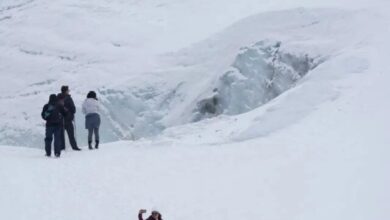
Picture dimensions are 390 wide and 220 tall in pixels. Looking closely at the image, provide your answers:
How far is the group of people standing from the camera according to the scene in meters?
18.3

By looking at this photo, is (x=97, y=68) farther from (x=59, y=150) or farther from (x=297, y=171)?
(x=297, y=171)

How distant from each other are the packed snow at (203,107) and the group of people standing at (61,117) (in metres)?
0.73

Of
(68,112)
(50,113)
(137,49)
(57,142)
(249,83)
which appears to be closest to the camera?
(50,113)

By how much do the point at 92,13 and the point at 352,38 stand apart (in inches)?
592

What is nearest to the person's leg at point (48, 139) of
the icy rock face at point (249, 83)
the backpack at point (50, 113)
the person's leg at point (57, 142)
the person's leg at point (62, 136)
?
the person's leg at point (57, 142)

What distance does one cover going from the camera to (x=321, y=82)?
66.4ft

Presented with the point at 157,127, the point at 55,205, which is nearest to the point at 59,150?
the point at 55,205

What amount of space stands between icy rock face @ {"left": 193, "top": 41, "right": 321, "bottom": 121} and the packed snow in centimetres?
4

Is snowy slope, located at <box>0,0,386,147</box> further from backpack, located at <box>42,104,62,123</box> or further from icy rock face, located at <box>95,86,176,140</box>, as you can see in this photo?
backpack, located at <box>42,104,62,123</box>

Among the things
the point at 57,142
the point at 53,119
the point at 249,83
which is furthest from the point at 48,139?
the point at 249,83

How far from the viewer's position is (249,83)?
24.8 metres

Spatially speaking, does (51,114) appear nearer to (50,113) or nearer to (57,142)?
(50,113)

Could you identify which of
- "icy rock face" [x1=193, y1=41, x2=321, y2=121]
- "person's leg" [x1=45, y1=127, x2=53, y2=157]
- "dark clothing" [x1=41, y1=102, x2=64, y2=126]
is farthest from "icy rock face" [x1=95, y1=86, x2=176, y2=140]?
"dark clothing" [x1=41, y1=102, x2=64, y2=126]

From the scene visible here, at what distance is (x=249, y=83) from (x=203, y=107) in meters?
1.76
